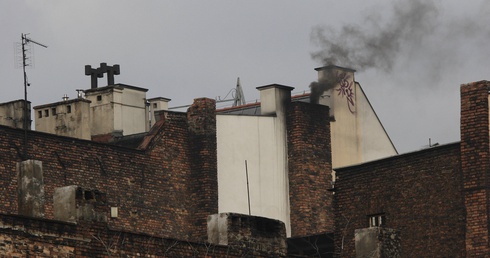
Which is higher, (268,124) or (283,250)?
(268,124)

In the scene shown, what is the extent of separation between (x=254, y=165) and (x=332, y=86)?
4.66 meters

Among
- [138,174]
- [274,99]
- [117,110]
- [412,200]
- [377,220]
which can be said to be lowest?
[377,220]

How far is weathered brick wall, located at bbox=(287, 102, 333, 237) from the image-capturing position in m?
54.5

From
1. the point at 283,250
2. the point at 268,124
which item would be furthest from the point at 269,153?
the point at 283,250

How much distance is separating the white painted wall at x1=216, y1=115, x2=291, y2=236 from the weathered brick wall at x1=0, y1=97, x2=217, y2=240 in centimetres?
74

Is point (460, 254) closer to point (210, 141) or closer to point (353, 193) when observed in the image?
point (353, 193)

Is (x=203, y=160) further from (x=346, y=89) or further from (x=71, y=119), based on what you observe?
(x=346, y=89)

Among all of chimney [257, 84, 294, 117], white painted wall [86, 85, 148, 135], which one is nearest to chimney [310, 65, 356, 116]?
chimney [257, 84, 294, 117]

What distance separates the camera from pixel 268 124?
5556 cm

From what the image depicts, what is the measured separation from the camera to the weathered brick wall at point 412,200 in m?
42.8

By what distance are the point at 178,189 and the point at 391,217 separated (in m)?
9.94

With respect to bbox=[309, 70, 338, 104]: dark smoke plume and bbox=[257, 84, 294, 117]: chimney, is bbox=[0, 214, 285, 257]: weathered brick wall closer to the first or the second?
bbox=[257, 84, 294, 117]: chimney

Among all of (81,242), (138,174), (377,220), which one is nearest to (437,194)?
(377,220)

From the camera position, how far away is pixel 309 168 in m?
55.3
